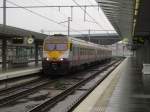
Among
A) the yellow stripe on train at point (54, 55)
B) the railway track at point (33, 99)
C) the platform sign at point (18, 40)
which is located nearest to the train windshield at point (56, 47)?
the yellow stripe on train at point (54, 55)

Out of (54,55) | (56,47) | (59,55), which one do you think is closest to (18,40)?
(56,47)

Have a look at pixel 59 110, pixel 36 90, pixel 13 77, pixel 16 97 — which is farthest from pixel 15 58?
pixel 59 110

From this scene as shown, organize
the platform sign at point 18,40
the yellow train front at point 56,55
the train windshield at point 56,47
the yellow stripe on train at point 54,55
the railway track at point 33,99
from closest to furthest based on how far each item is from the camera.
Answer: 1. the railway track at point 33,99
2. the yellow train front at point 56,55
3. the yellow stripe on train at point 54,55
4. the train windshield at point 56,47
5. the platform sign at point 18,40

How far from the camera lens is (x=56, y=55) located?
2878 cm

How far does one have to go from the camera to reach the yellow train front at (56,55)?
28.2 m

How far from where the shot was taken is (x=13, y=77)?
26.2 meters

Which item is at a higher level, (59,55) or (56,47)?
(56,47)

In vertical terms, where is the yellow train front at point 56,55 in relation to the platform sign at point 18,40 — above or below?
below

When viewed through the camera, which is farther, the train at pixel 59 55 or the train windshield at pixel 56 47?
the train windshield at pixel 56 47

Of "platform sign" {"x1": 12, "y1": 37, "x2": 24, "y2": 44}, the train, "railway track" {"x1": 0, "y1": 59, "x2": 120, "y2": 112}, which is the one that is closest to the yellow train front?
the train

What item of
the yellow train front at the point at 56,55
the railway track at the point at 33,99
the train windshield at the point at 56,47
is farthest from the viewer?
the train windshield at the point at 56,47

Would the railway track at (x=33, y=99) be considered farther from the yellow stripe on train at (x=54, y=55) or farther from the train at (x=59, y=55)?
the yellow stripe on train at (x=54, y=55)

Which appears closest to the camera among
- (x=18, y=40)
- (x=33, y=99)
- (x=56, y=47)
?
(x=33, y=99)

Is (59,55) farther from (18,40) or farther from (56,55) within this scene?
(18,40)
